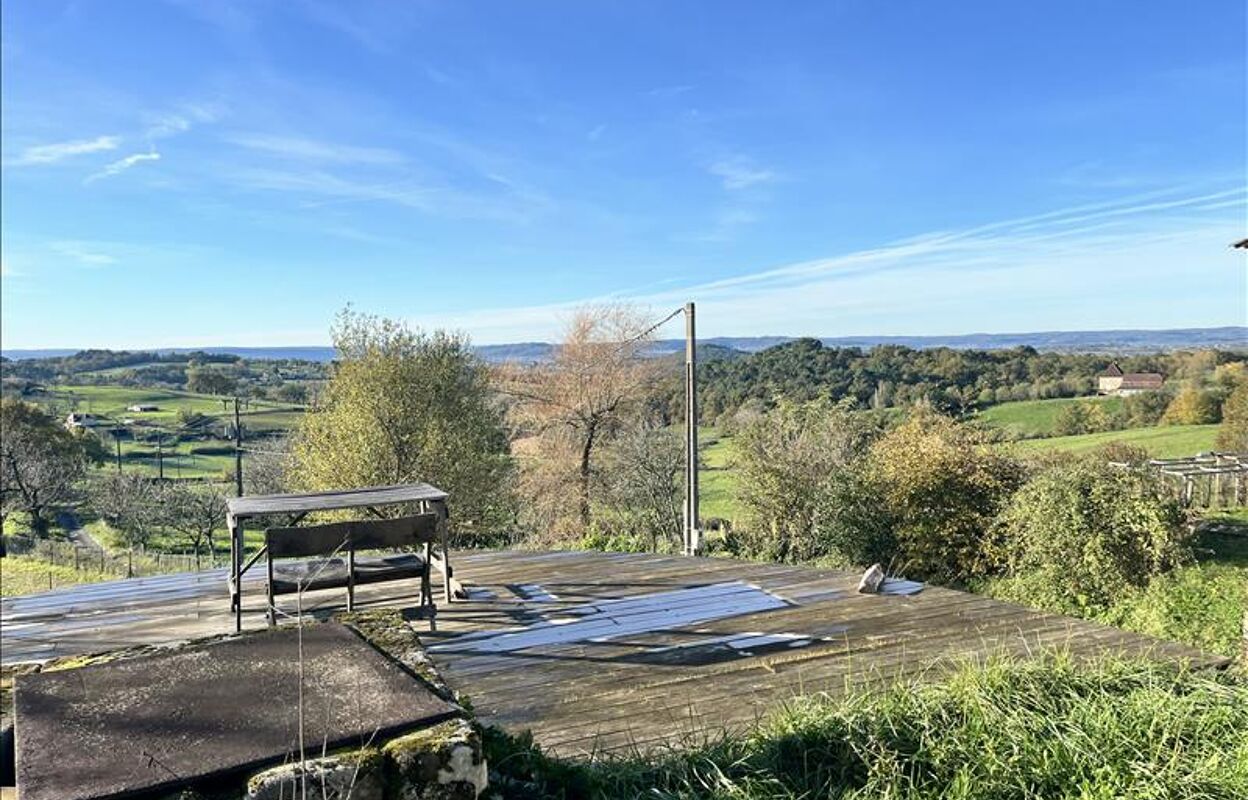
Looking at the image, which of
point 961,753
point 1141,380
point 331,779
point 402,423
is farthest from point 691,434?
point 1141,380

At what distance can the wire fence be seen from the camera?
23.8 metres

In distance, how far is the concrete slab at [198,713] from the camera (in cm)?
157

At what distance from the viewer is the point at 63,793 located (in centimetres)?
146

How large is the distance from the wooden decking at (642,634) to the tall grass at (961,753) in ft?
1.21

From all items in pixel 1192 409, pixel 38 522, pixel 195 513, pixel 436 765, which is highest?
pixel 436 765

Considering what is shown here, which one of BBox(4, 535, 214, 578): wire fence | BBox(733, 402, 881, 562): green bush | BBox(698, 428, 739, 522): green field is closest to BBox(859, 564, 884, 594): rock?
BBox(733, 402, 881, 562): green bush

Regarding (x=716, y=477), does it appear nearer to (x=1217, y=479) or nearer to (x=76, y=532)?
(x=1217, y=479)

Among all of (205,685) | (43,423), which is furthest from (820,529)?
(43,423)

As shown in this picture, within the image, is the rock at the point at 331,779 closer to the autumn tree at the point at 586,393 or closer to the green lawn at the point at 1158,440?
the green lawn at the point at 1158,440

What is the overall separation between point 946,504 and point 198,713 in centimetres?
1137

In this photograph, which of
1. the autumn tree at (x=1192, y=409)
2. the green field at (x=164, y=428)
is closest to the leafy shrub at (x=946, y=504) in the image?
the autumn tree at (x=1192, y=409)

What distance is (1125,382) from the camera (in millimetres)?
21016

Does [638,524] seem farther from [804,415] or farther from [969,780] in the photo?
[969,780]

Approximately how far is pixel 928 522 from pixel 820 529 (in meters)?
1.63
